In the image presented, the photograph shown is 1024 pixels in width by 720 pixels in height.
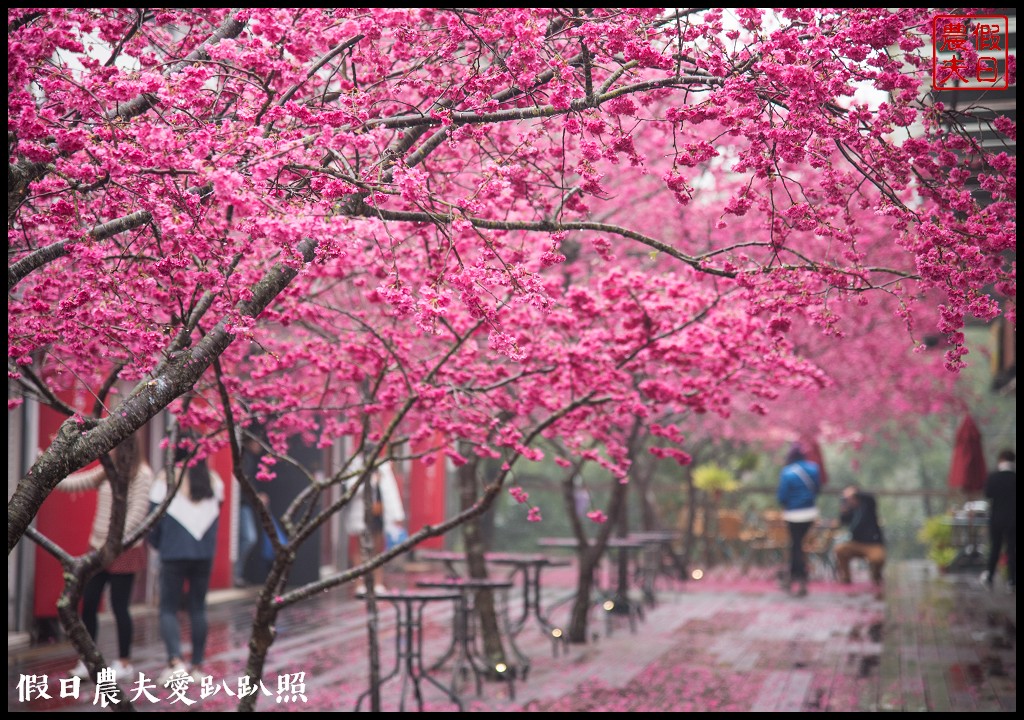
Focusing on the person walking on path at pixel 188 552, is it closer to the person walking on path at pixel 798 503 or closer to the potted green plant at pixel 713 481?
the person walking on path at pixel 798 503

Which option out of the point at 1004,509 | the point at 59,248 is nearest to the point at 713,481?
the point at 1004,509

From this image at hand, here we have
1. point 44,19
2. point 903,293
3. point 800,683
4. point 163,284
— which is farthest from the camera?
point 800,683

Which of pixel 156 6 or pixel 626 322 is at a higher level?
pixel 156 6

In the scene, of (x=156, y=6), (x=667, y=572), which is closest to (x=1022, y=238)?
(x=156, y=6)

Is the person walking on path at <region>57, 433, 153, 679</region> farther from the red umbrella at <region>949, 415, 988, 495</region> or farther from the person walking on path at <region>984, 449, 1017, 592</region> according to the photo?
the red umbrella at <region>949, 415, 988, 495</region>

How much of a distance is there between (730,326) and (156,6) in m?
3.22

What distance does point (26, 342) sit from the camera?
4.48 m

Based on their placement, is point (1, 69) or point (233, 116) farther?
point (233, 116)

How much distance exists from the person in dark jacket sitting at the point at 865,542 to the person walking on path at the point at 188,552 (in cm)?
1139

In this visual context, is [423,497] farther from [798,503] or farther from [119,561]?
[119,561]

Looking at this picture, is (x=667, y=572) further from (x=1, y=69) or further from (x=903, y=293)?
(x=1, y=69)

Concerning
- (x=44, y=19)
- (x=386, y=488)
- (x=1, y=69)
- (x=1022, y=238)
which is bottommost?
A: (x=386, y=488)

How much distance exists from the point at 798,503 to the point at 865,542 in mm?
2423

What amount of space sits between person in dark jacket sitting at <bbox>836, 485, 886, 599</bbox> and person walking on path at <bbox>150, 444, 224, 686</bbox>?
1139cm
